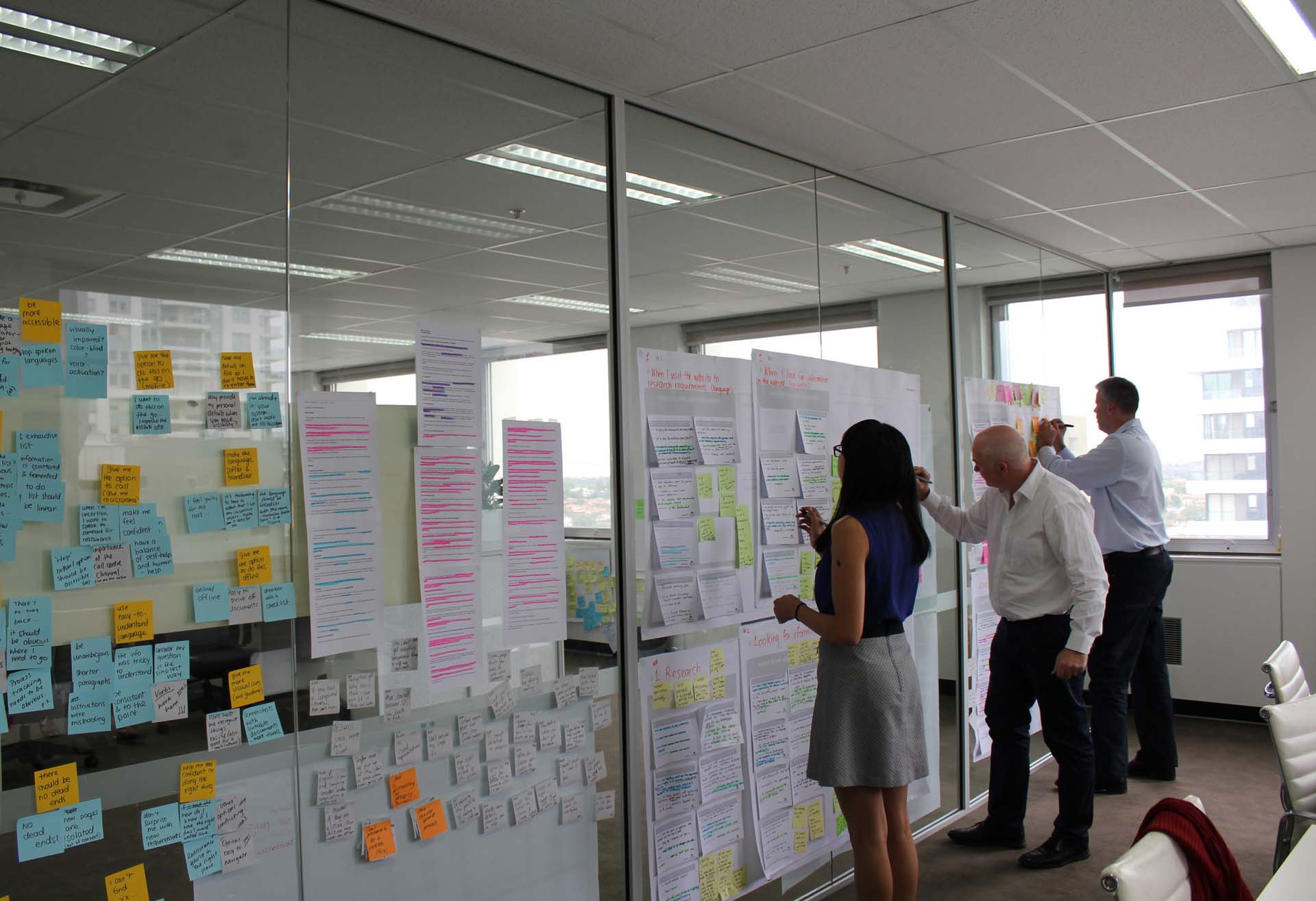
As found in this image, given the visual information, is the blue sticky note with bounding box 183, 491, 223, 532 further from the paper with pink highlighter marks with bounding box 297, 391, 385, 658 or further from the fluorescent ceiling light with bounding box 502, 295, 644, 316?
the fluorescent ceiling light with bounding box 502, 295, 644, 316

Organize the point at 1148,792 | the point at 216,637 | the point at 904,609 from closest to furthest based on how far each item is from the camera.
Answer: the point at 216,637 → the point at 904,609 → the point at 1148,792

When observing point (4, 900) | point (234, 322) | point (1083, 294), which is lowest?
point (4, 900)

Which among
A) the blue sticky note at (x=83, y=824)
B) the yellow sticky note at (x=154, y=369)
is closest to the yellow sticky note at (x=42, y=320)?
the yellow sticky note at (x=154, y=369)

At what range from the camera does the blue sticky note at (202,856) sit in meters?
1.98

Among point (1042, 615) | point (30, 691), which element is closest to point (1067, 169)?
point (1042, 615)

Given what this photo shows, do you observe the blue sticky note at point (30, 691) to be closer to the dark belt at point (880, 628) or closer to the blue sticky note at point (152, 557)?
the blue sticky note at point (152, 557)

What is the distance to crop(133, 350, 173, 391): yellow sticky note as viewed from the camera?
193cm

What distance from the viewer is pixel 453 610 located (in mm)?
2506

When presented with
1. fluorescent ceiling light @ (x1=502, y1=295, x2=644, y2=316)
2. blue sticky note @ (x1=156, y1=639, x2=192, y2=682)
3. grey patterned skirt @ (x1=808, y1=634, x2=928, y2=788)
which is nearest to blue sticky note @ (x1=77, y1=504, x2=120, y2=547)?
blue sticky note @ (x1=156, y1=639, x2=192, y2=682)

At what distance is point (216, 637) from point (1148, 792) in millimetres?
4635

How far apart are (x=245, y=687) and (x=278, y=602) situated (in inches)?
7.3

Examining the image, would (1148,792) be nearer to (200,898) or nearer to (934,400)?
(934,400)

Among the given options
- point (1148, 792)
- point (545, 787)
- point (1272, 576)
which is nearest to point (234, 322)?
point (545, 787)

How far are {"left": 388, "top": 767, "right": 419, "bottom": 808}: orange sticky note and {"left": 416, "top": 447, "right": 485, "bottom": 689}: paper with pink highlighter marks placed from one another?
0.22 meters
